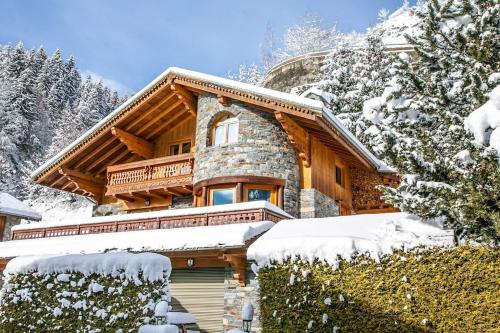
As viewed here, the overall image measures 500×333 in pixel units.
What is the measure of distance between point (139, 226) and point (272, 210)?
4741mm

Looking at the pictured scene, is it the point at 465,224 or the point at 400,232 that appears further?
the point at 400,232

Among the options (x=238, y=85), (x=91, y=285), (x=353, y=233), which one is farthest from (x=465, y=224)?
(x=238, y=85)

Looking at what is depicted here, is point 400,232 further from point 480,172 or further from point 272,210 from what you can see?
point 272,210

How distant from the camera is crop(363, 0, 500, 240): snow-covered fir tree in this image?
20.9ft

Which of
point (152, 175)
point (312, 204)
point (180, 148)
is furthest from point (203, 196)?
point (180, 148)

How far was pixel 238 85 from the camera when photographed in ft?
49.5

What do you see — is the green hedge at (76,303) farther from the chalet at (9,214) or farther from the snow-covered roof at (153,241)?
the chalet at (9,214)

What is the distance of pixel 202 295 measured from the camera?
12000 millimetres

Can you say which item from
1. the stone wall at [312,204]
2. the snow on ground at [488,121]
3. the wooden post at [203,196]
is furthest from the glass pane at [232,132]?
the snow on ground at [488,121]

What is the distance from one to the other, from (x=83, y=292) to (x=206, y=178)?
7.71 m

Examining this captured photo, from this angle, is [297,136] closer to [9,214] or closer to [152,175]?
[152,175]

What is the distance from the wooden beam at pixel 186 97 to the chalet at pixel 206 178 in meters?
0.04

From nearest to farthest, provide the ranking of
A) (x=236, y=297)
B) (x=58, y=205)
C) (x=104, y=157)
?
(x=236, y=297) < (x=104, y=157) < (x=58, y=205)

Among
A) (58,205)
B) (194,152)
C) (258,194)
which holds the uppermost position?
(58,205)
